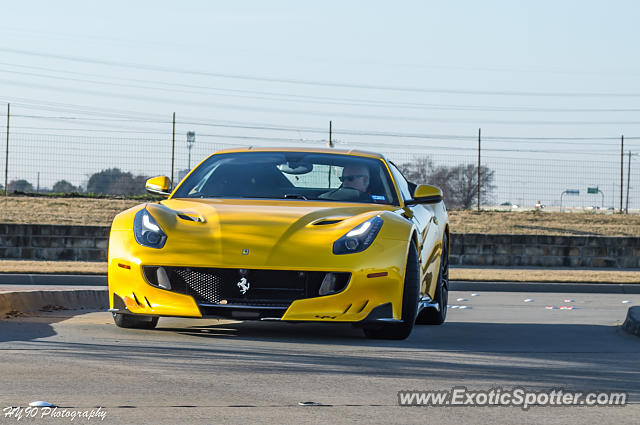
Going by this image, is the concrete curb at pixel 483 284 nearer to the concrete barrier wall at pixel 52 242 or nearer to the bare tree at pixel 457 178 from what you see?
the concrete barrier wall at pixel 52 242

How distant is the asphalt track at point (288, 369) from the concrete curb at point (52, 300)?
38 centimetres

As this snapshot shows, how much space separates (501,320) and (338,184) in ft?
9.16

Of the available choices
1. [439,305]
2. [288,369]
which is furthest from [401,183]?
[288,369]

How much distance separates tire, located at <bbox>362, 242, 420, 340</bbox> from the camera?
7.15 m

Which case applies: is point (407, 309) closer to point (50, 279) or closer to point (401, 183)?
point (401, 183)

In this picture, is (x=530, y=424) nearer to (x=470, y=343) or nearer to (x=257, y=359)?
(x=257, y=359)

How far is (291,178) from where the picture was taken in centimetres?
820

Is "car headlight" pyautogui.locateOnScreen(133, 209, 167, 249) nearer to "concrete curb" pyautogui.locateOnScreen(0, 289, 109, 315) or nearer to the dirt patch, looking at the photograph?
"concrete curb" pyautogui.locateOnScreen(0, 289, 109, 315)

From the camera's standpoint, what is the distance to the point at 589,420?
454 centimetres

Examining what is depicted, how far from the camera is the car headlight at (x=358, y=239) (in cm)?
687

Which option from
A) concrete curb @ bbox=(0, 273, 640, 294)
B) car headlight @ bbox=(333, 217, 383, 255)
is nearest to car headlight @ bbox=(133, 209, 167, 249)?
car headlight @ bbox=(333, 217, 383, 255)

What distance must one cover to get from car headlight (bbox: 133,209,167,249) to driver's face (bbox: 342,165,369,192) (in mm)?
1663

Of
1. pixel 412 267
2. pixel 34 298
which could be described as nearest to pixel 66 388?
pixel 412 267

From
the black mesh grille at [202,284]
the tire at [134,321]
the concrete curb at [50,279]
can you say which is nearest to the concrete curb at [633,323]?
the black mesh grille at [202,284]
